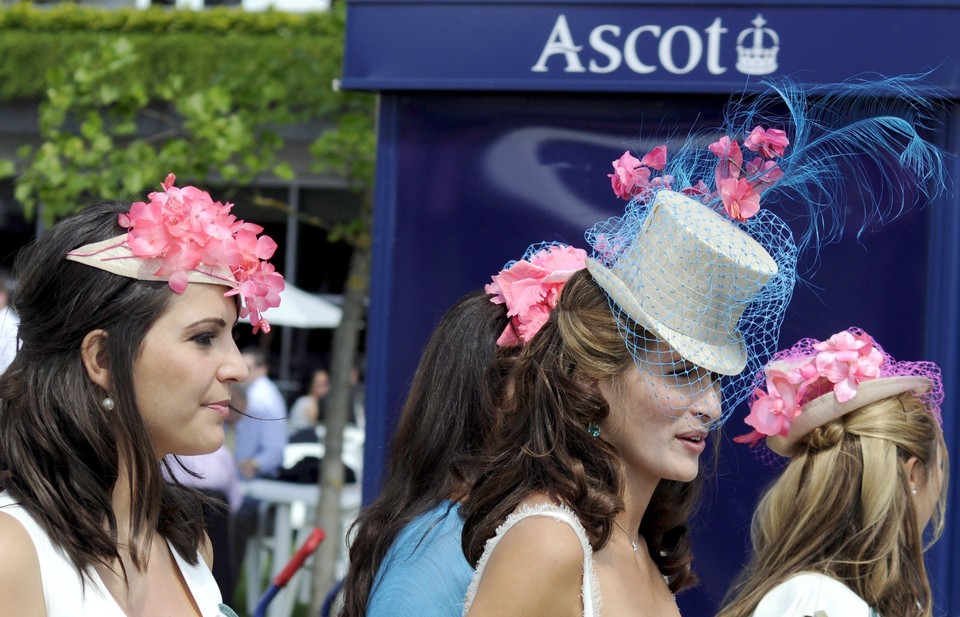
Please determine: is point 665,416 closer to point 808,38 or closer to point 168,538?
point 168,538

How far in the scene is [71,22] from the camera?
13.7 m

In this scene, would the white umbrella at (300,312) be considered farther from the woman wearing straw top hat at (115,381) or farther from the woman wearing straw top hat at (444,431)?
the woman wearing straw top hat at (115,381)

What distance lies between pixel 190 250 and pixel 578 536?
33.9 inches

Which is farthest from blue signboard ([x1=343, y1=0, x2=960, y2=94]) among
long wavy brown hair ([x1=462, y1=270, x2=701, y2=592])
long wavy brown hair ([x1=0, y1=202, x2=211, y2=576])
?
long wavy brown hair ([x1=0, y1=202, x2=211, y2=576])

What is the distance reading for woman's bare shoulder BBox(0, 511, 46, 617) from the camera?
173 centimetres

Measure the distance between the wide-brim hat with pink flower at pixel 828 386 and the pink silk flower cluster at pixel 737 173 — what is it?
671mm

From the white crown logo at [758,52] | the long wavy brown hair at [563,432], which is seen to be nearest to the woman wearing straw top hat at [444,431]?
the long wavy brown hair at [563,432]

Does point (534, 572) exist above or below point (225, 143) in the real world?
below

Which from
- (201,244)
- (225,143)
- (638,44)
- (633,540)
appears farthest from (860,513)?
(225,143)

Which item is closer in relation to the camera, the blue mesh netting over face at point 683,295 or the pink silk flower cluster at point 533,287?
the blue mesh netting over face at point 683,295

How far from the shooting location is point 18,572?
176cm

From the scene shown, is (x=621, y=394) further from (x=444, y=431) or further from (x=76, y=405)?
(x=76, y=405)

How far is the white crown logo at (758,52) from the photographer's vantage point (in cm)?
296

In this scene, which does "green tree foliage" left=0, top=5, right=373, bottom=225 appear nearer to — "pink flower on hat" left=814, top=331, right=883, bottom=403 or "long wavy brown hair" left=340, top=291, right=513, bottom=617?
"long wavy brown hair" left=340, top=291, right=513, bottom=617
